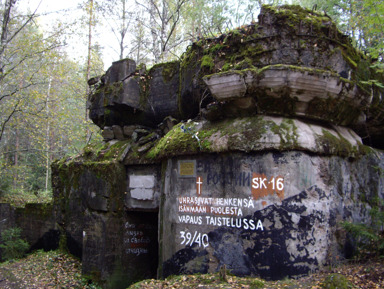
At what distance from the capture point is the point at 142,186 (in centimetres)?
725

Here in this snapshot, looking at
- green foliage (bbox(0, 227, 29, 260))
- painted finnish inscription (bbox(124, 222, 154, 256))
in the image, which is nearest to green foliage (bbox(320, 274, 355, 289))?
painted finnish inscription (bbox(124, 222, 154, 256))

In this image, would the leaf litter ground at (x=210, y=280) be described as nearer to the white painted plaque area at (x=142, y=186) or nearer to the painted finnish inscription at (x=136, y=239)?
the painted finnish inscription at (x=136, y=239)

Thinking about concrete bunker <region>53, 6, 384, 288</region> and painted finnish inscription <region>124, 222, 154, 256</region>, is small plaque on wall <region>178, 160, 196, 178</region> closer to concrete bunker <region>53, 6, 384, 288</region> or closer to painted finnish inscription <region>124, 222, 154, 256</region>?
concrete bunker <region>53, 6, 384, 288</region>

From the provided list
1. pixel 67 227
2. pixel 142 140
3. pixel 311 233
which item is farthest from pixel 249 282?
pixel 67 227

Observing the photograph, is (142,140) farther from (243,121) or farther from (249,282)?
(249,282)

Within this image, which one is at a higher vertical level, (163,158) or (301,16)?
(301,16)

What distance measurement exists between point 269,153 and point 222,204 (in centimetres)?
112

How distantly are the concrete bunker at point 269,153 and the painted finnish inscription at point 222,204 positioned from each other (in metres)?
0.02

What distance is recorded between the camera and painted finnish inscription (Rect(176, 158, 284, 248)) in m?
4.95

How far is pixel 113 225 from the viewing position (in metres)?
7.39

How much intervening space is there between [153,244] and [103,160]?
7.85 ft

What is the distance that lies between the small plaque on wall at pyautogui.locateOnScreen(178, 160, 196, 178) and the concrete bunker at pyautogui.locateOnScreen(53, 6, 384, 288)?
0.06 feet

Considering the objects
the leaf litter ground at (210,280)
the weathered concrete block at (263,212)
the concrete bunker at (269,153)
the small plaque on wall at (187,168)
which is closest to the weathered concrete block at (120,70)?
the concrete bunker at (269,153)

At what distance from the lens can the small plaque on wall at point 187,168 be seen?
18.6 feet
